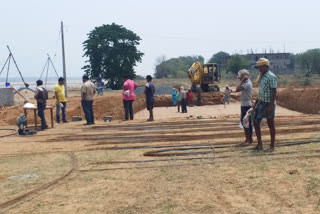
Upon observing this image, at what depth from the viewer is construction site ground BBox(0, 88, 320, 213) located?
4.08m

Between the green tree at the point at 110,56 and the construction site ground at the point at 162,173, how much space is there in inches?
1413

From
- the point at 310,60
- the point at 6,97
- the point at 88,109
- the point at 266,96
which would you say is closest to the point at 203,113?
the point at 88,109

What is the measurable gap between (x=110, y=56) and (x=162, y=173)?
134ft

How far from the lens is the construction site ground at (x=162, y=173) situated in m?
4.08

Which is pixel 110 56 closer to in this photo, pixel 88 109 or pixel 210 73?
pixel 210 73

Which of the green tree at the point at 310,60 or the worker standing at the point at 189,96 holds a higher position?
the green tree at the point at 310,60

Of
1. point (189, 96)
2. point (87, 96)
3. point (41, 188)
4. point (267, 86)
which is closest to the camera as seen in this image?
point (41, 188)

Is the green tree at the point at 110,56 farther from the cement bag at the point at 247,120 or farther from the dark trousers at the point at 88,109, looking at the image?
the cement bag at the point at 247,120

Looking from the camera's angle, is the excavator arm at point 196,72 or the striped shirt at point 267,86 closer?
the striped shirt at point 267,86

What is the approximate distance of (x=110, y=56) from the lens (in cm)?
4506

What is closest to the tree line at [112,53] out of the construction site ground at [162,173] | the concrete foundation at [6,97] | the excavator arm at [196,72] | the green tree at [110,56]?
the green tree at [110,56]

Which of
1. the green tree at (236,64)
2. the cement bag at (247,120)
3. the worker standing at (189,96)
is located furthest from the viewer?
the green tree at (236,64)

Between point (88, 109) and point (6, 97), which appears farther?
point (6, 97)

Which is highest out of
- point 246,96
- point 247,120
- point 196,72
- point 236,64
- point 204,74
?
point 236,64
